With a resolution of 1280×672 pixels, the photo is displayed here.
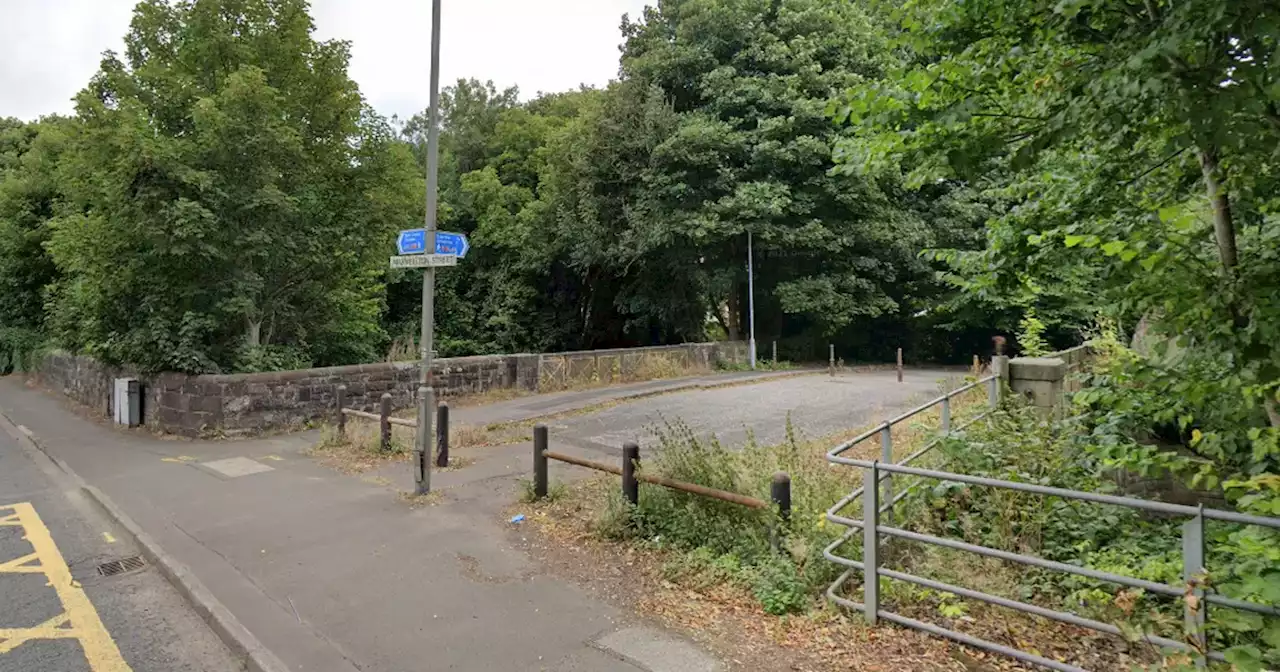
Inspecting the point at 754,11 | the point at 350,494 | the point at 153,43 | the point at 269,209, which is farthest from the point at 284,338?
the point at 754,11

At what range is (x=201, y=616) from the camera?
4.72m

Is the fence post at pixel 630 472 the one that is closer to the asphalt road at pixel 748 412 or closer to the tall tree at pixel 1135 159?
the tall tree at pixel 1135 159

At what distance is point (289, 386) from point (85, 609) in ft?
25.2

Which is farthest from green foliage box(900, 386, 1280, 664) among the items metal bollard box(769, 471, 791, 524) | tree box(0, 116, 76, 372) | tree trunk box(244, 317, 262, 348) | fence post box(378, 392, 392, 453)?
tree box(0, 116, 76, 372)

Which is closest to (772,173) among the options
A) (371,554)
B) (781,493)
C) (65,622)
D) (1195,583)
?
(781,493)

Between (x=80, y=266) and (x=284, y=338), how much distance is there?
3641 millimetres

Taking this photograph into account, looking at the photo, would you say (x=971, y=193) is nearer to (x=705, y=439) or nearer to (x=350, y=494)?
(x=705, y=439)

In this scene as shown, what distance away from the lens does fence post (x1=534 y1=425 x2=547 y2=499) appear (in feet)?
22.9

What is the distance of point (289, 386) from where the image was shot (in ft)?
39.7

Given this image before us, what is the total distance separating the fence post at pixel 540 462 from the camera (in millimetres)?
6969

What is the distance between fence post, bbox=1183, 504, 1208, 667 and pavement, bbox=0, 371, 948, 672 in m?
2.24

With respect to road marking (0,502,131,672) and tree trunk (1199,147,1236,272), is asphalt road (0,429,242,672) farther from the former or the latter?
tree trunk (1199,147,1236,272)

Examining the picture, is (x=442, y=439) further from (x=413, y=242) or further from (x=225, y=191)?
(x=225, y=191)

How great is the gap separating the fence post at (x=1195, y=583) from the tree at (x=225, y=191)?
13.0 m
